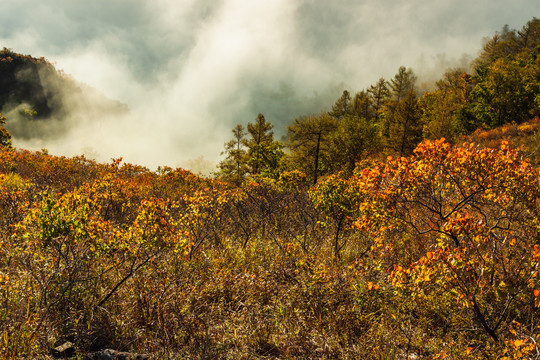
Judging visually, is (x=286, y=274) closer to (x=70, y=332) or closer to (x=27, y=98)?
(x=70, y=332)

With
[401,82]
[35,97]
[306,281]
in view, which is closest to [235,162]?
[306,281]

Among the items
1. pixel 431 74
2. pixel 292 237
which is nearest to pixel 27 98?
pixel 292 237

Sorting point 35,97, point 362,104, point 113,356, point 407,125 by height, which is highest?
point 35,97

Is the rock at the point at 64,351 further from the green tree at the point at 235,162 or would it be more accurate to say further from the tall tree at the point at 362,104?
the tall tree at the point at 362,104

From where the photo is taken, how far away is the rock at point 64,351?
312 centimetres

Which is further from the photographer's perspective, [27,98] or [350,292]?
[27,98]

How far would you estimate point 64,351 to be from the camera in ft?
Answer: 10.3

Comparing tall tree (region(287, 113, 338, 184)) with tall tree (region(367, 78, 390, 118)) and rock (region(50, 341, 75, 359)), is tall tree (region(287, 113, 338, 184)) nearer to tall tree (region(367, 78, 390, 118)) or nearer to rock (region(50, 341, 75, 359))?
rock (region(50, 341, 75, 359))

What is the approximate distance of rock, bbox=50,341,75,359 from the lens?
10.2 feet

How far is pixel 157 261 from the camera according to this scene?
493cm

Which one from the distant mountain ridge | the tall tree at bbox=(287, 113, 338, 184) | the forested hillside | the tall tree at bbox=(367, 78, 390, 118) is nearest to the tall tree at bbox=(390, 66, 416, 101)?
the tall tree at bbox=(367, 78, 390, 118)

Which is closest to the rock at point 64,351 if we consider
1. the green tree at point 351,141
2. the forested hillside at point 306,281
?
the forested hillside at point 306,281

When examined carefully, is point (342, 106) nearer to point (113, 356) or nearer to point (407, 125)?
point (407, 125)

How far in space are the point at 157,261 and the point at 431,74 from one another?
171 metres
